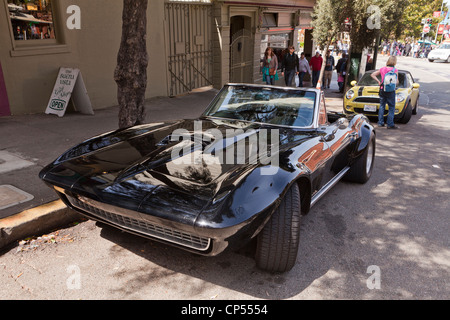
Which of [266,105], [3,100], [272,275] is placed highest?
[266,105]

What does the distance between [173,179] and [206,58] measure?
34.7 ft

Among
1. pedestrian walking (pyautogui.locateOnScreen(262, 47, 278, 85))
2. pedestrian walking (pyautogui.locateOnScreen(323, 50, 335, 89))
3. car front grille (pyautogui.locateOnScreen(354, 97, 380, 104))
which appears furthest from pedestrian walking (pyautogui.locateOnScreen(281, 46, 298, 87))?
car front grille (pyautogui.locateOnScreen(354, 97, 380, 104))

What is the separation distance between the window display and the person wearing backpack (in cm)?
760

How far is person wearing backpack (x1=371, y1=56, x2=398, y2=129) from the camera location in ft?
28.7

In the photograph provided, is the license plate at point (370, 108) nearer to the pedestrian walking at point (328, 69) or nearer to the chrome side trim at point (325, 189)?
the chrome side trim at point (325, 189)

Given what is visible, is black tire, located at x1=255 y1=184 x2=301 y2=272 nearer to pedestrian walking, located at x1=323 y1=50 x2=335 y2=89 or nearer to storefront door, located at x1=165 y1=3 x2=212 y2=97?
storefront door, located at x1=165 y1=3 x2=212 y2=97

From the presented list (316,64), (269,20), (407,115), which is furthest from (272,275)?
(269,20)

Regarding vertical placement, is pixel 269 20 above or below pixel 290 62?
above

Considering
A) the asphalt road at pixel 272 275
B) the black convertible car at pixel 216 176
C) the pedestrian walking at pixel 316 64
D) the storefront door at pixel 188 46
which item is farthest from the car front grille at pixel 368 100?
the black convertible car at pixel 216 176

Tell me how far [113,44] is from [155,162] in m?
7.19

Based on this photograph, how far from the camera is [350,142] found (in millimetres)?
4797

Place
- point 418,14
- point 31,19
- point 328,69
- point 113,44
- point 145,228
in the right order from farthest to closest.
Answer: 1. point 418,14
2. point 328,69
3. point 113,44
4. point 31,19
5. point 145,228

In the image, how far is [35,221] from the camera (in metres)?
3.64

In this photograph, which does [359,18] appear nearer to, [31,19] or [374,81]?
[374,81]
